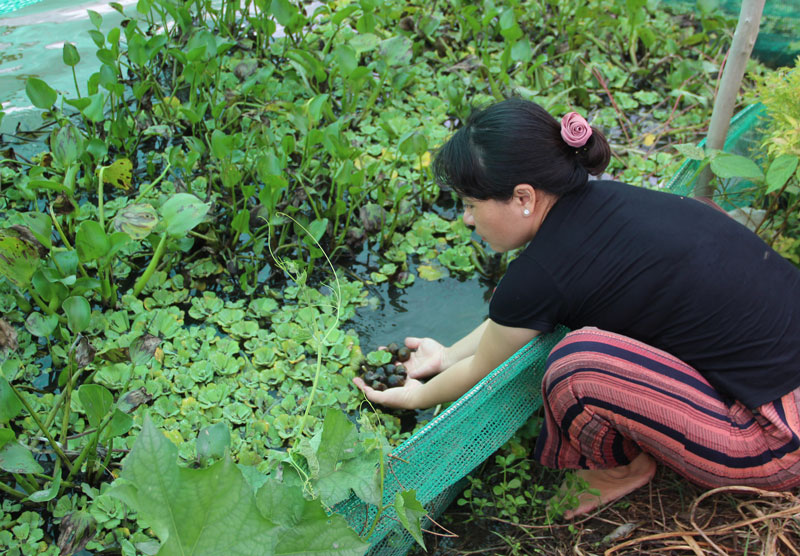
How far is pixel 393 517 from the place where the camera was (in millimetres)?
1353

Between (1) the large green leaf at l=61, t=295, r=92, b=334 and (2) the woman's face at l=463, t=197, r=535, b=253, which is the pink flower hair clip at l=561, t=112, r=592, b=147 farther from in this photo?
(1) the large green leaf at l=61, t=295, r=92, b=334

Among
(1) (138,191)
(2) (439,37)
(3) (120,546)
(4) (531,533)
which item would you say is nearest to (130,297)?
(1) (138,191)

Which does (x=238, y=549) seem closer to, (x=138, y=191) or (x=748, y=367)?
(x=748, y=367)

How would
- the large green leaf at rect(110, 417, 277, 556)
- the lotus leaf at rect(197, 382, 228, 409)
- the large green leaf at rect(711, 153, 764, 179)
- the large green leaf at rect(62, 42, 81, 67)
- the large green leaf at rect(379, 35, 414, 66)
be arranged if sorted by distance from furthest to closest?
the large green leaf at rect(379, 35, 414, 66)
the large green leaf at rect(62, 42, 81, 67)
the large green leaf at rect(711, 153, 764, 179)
the lotus leaf at rect(197, 382, 228, 409)
the large green leaf at rect(110, 417, 277, 556)

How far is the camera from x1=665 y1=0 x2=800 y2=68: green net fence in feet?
10.3

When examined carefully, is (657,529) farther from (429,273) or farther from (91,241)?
(91,241)

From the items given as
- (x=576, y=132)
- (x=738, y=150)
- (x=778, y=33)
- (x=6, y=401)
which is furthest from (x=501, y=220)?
(x=778, y=33)

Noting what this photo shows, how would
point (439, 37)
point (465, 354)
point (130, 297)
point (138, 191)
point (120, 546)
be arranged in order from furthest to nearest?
point (439, 37), point (138, 191), point (130, 297), point (465, 354), point (120, 546)

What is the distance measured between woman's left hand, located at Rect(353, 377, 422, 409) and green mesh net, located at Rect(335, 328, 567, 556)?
239mm

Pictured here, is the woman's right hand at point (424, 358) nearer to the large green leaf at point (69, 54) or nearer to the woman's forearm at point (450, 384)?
the woman's forearm at point (450, 384)

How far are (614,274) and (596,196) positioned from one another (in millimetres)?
182

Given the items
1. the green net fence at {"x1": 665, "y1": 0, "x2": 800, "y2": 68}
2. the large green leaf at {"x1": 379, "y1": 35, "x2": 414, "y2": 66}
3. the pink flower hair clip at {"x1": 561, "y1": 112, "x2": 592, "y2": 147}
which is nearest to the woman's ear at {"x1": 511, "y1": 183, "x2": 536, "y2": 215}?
the pink flower hair clip at {"x1": 561, "y1": 112, "x2": 592, "y2": 147}

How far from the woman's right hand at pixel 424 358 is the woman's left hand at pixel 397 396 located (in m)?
0.07

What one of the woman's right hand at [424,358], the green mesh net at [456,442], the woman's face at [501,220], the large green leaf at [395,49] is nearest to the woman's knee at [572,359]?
the green mesh net at [456,442]
